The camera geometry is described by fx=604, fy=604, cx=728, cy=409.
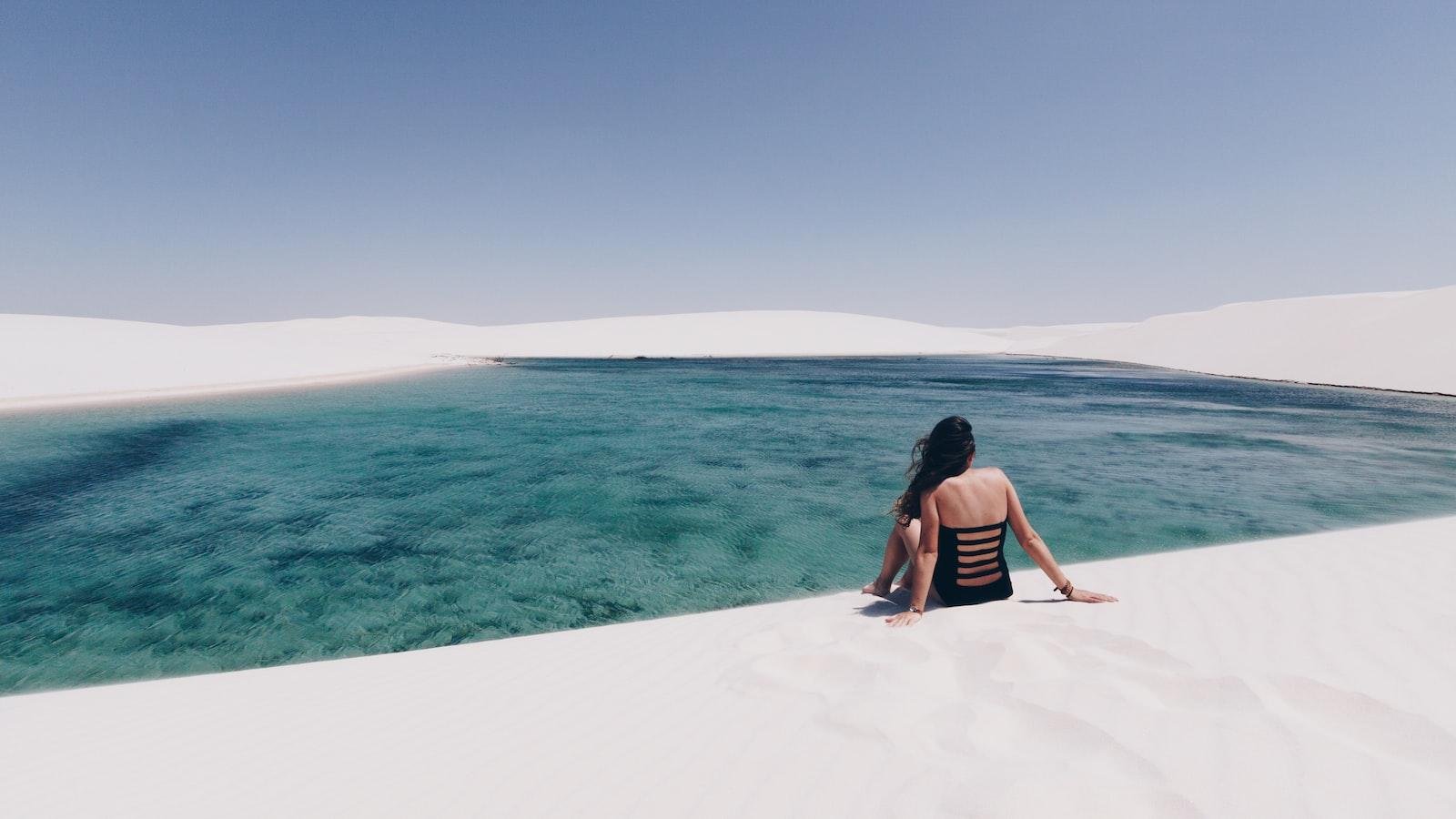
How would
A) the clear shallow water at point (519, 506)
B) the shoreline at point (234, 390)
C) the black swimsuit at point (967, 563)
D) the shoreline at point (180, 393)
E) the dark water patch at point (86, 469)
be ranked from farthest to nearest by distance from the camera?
the shoreline at point (234, 390)
the shoreline at point (180, 393)
the dark water patch at point (86, 469)
the clear shallow water at point (519, 506)
the black swimsuit at point (967, 563)

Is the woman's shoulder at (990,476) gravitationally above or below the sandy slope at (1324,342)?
below

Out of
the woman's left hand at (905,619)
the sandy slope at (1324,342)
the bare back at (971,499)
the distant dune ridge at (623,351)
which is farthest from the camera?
the sandy slope at (1324,342)

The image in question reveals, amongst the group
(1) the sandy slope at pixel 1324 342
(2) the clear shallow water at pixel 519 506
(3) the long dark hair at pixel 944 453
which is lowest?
(2) the clear shallow water at pixel 519 506

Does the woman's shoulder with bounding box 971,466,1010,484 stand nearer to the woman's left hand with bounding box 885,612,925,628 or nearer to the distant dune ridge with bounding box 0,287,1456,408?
the woman's left hand with bounding box 885,612,925,628

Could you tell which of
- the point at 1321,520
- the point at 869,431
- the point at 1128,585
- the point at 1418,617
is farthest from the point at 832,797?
the point at 869,431

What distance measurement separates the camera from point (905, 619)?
360 centimetres

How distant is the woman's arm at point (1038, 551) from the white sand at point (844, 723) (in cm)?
14

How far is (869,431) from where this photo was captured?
54.6ft

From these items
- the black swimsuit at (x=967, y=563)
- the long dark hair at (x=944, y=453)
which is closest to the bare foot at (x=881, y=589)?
the black swimsuit at (x=967, y=563)

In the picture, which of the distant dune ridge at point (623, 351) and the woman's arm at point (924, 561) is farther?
the distant dune ridge at point (623, 351)

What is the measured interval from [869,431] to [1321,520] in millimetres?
9551

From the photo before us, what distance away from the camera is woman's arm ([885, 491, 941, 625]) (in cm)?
362

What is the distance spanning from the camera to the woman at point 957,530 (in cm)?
366

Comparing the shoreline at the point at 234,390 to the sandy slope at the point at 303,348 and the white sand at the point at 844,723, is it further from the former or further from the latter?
the white sand at the point at 844,723
